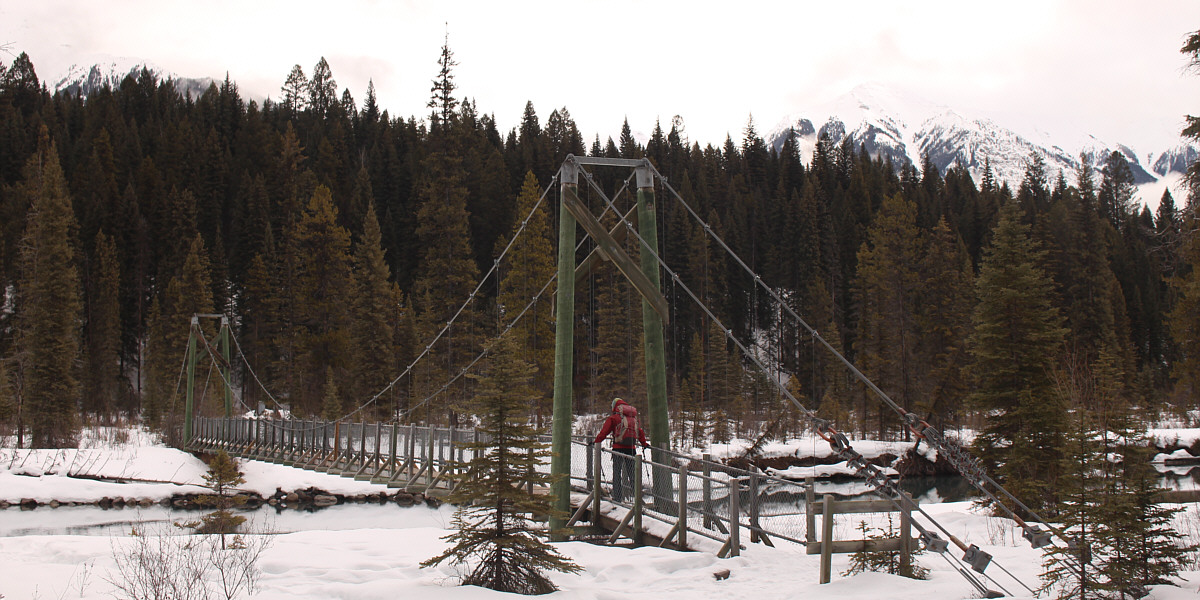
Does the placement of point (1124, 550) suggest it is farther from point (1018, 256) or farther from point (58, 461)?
point (58, 461)

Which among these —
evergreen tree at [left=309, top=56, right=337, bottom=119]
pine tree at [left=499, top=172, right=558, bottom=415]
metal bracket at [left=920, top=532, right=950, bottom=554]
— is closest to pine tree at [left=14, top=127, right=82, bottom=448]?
pine tree at [left=499, top=172, right=558, bottom=415]

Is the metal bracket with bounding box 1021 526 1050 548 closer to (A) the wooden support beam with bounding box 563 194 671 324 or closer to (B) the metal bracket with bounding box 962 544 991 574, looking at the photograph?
(B) the metal bracket with bounding box 962 544 991 574

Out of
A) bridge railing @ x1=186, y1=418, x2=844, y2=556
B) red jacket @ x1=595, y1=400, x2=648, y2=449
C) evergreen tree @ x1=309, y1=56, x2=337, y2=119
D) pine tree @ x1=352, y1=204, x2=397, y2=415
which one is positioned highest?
evergreen tree @ x1=309, y1=56, x2=337, y2=119

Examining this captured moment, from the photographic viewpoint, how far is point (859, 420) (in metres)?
39.8

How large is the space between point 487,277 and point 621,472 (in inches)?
449

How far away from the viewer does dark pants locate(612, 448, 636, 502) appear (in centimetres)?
1091

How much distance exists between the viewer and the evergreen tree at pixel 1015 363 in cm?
1675

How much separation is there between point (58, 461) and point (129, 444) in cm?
409

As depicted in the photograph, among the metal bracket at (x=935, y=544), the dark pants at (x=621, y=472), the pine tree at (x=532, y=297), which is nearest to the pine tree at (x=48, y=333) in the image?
the pine tree at (x=532, y=297)

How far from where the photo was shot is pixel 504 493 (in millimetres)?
7684

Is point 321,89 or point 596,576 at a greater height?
point 321,89

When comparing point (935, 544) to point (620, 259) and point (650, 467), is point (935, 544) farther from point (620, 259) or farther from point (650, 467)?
point (620, 259)

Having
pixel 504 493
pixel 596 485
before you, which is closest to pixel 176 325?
pixel 596 485

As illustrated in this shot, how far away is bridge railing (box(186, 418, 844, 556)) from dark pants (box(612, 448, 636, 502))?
0.03 meters
